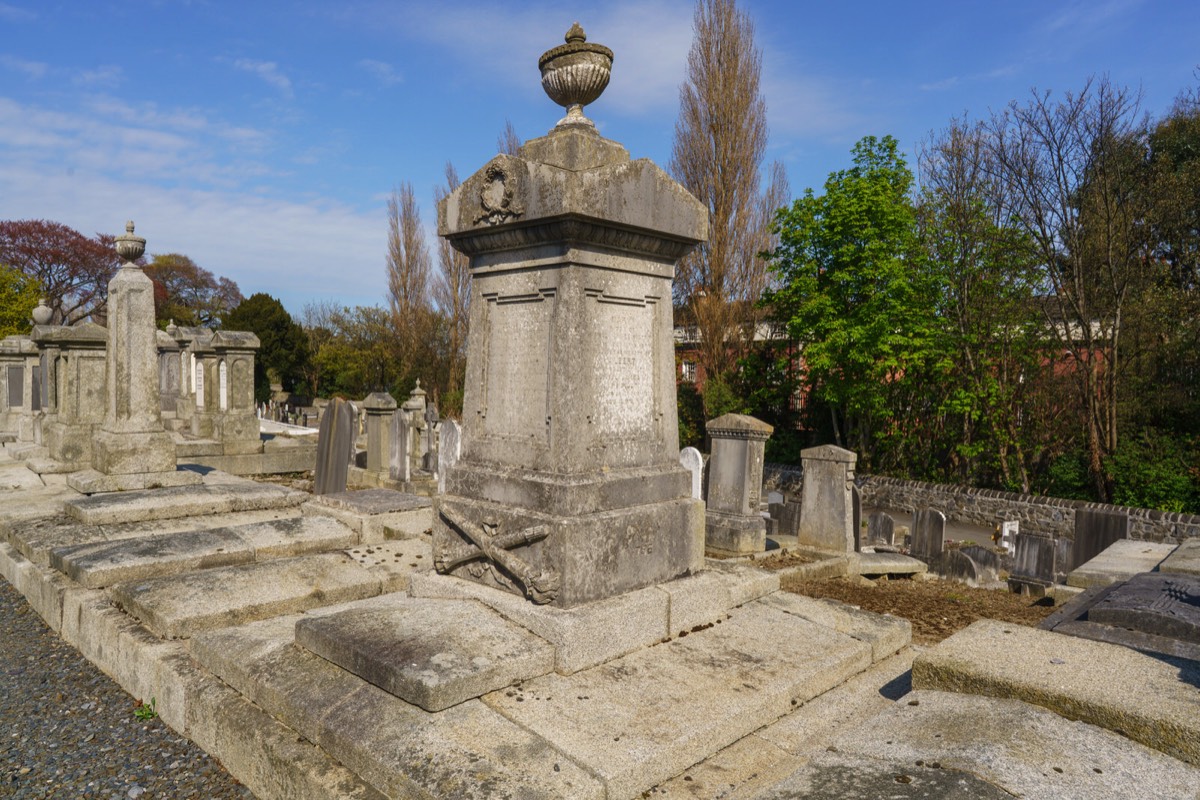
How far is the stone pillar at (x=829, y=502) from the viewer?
842 centimetres

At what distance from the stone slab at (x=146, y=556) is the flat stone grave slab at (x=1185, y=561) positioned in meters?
7.58

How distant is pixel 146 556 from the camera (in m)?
5.16

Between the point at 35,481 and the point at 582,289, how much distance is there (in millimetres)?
9265

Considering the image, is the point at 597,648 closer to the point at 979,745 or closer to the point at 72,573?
the point at 979,745

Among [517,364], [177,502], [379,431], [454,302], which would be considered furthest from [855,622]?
[454,302]

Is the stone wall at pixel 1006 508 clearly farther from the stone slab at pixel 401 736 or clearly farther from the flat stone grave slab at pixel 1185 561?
the stone slab at pixel 401 736

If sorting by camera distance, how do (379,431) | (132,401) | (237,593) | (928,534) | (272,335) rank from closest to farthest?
(237,593) < (132,401) < (928,534) < (379,431) < (272,335)

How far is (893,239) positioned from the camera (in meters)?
17.5

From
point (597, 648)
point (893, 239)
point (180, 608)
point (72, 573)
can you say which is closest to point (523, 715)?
point (597, 648)

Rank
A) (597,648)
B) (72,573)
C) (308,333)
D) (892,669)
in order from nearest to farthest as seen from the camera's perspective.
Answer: (597,648) → (892,669) → (72,573) → (308,333)

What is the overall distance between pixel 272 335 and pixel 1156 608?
140 feet

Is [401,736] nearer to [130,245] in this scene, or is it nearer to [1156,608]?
[1156,608]

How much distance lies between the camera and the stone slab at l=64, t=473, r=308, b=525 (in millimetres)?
6613

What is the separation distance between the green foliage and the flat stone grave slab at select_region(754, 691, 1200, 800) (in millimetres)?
34348
